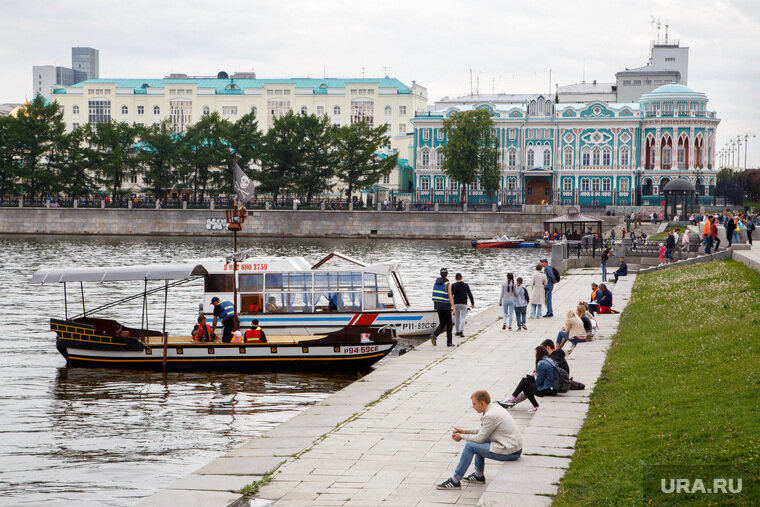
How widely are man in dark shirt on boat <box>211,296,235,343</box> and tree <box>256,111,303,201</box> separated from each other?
8132cm

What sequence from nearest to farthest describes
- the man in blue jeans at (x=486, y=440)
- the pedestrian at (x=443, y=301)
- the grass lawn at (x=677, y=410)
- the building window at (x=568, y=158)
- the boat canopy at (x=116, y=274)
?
the grass lawn at (x=677, y=410)
the man in blue jeans at (x=486, y=440)
the pedestrian at (x=443, y=301)
the boat canopy at (x=116, y=274)
the building window at (x=568, y=158)

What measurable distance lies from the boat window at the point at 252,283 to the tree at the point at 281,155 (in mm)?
81045

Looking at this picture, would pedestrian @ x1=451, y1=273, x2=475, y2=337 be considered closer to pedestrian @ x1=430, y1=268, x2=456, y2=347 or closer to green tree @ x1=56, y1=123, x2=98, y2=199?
pedestrian @ x1=430, y1=268, x2=456, y2=347

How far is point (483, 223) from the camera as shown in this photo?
10194cm

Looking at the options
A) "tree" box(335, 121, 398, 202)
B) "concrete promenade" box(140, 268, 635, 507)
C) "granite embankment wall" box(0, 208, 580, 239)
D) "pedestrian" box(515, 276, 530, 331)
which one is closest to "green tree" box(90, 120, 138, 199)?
"granite embankment wall" box(0, 208, 580, 239)

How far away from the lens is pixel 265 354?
86.0 feet

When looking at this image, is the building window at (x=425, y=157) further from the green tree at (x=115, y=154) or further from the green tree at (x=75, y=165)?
the green tree at (x=75, y=165)

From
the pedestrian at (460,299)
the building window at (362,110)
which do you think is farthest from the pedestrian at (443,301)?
the building window at (362,110)

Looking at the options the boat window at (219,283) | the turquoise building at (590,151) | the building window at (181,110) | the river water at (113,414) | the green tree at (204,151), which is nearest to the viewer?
the river water at (113,414)

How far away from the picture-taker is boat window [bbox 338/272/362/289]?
31.3 m

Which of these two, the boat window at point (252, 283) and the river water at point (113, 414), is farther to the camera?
the boat window at point (252, 283)

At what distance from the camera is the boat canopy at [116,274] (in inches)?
1079

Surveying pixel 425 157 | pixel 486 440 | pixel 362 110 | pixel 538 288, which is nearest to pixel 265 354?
pixel 538 288

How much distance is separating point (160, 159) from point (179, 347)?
3568 inches
